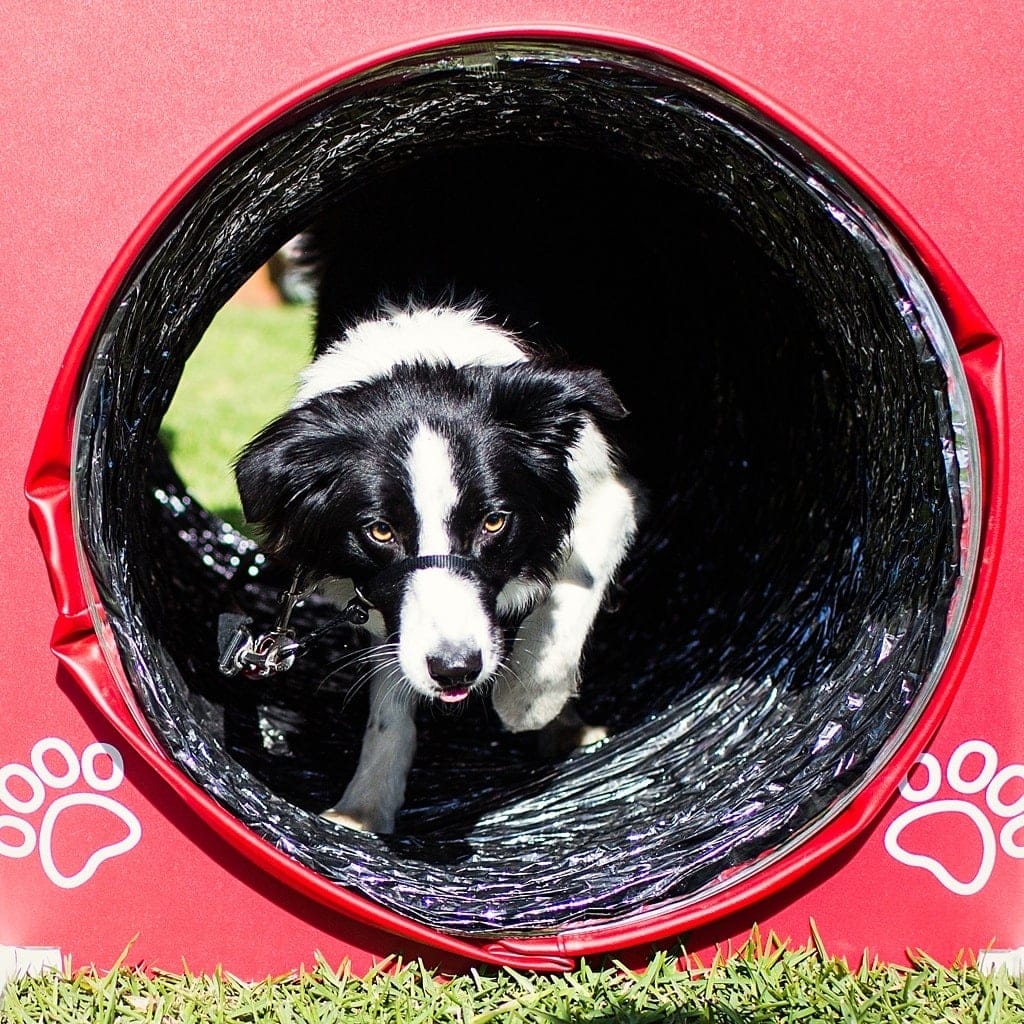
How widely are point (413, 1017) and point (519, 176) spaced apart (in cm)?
304

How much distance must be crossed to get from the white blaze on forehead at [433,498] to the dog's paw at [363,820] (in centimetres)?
105

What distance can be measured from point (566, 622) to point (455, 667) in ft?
2.94

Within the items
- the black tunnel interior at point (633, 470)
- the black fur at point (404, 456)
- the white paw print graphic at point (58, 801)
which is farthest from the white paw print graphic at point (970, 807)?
the white paw print graphic at point (58, 801)

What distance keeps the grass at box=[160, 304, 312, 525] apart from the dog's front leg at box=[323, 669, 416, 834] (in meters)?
1.89

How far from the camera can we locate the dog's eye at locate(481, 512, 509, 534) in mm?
3199

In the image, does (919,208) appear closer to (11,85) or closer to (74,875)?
(11,85)

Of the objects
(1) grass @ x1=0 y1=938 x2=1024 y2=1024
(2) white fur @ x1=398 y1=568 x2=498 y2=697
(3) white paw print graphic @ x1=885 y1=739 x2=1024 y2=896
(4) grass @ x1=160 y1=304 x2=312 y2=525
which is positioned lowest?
(1) grass @ x1=0 y1=938 x2=1024 y2=1024

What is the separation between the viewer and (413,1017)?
2980 mm

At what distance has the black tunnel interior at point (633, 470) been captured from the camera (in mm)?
2908

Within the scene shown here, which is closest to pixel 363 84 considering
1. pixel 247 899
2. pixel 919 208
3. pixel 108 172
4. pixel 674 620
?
pixel 108 172

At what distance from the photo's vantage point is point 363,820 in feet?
12.2

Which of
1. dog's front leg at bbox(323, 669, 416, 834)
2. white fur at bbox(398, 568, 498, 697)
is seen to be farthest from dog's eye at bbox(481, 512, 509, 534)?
dog's front leg at bbox(323, 669, 416, 834)

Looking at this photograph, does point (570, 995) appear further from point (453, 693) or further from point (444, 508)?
point (444, 508)

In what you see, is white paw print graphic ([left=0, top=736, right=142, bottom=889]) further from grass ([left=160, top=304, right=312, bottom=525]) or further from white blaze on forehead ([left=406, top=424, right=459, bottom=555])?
grass ([left=160, top=304, right=312, bottom=525])
